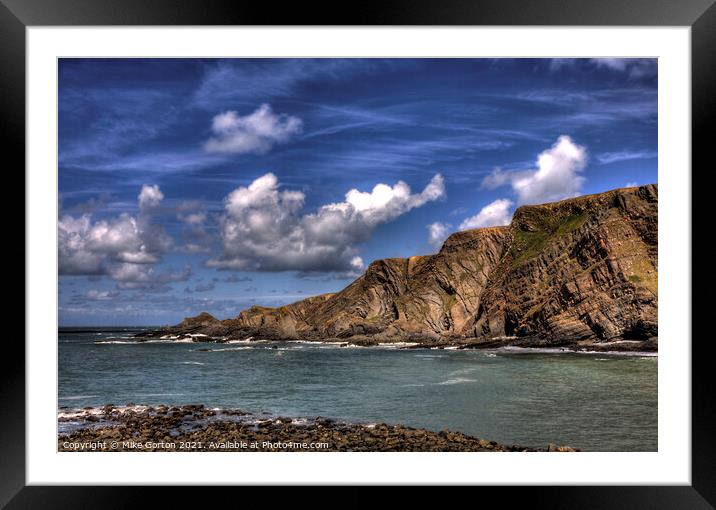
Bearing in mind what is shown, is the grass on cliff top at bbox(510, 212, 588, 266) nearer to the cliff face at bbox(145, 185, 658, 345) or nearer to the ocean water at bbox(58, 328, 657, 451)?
the cliff face at bbox(145, 185, 658, 345)

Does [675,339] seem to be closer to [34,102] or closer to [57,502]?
[57,502]

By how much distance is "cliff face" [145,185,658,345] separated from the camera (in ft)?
89.7

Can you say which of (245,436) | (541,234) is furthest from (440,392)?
(541,234)

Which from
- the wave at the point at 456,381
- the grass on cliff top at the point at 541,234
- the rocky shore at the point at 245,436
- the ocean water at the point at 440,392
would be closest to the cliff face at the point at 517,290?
the grass on cliff top at the point at 541,234

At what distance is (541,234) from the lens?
1417 inches

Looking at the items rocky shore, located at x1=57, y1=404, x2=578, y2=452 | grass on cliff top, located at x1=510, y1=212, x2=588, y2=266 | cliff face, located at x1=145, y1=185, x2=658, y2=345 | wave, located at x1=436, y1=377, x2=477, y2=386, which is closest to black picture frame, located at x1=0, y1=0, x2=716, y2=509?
rocky shore, located at x1=57, y1=404, x2=578, y2=452

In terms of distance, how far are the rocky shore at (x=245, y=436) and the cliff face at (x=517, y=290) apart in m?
23.2

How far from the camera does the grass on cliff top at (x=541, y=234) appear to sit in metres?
34.2

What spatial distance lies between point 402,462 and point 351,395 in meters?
8.91

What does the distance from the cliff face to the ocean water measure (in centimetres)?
571
